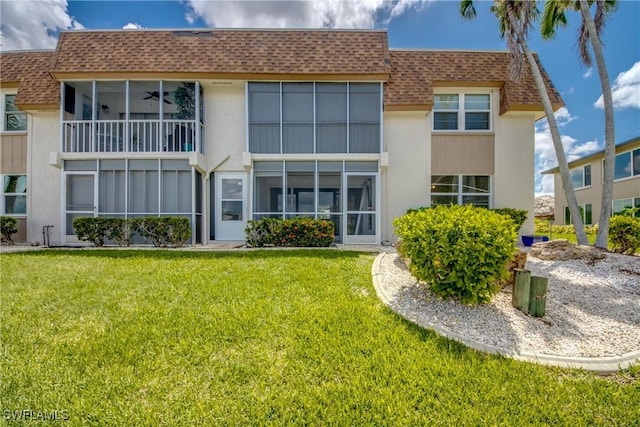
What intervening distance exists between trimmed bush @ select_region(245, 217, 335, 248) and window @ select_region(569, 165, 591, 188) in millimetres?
22769

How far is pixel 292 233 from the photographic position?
1026 centimetres

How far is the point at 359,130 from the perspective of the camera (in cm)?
1165

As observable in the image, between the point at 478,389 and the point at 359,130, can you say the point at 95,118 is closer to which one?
the point at 359,130

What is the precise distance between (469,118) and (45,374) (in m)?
14.6

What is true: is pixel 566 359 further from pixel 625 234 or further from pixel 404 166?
pixel 404 166

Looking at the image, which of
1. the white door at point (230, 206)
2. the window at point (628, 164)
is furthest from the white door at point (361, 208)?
the window at point (628, 164)

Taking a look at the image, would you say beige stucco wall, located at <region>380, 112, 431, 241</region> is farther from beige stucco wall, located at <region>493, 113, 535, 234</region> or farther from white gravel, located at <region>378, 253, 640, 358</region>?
white gravel, located at <region>378, 253, 640, 358</region>

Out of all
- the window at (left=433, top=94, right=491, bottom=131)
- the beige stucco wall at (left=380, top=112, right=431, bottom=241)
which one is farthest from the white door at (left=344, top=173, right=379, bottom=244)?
the window at (left=433, top=94, right=491, bottom=131)

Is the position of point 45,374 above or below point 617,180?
below

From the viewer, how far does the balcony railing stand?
11266mm

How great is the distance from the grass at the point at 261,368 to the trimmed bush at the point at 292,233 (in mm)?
4715

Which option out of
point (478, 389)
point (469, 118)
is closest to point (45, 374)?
point (478, 389)

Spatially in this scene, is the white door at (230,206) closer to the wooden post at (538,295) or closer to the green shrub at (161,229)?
the green shrub at (161,229)

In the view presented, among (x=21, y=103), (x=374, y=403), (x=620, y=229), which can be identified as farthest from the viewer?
(x=21, y=103)
